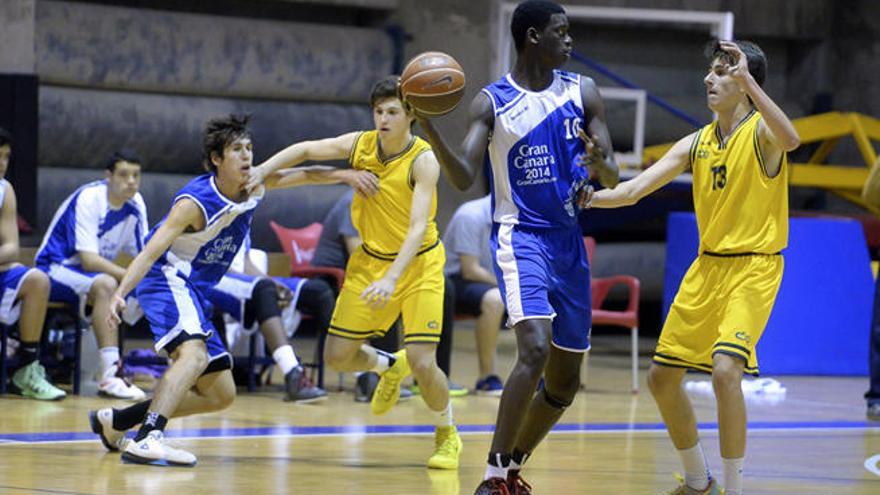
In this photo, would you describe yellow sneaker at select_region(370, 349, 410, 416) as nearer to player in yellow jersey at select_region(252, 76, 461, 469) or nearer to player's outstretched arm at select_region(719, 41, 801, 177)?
player in yellow jersey at select_region(252, 76, 461, 469)

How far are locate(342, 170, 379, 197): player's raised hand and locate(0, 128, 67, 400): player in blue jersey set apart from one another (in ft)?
8.79

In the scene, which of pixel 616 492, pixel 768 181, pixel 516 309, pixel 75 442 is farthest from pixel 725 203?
pixel 75 442

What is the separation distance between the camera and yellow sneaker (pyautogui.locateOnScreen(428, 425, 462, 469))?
6730 mm

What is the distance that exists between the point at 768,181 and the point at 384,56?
8.06m

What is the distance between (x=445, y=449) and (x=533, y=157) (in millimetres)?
1577

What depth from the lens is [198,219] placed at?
6.93m

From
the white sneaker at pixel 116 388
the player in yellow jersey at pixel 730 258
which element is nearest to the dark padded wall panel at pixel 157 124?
the white sneaker at pixel 116 388

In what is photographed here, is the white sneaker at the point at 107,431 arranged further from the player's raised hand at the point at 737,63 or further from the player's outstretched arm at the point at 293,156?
the player's raised hand at the point at 737,63

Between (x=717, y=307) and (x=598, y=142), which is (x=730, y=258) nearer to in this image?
(x=717, y=307)

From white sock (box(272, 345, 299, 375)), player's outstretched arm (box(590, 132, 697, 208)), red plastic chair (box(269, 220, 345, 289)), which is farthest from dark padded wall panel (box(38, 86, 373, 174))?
player's outstretched arm (box(590, 132, 697, 208))

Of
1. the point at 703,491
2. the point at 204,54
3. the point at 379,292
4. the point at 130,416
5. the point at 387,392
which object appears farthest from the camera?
the point at 204,54

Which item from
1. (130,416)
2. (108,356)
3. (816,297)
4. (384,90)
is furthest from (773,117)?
(816,297)

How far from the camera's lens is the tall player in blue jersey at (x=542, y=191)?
569cm

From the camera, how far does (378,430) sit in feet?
26.3
